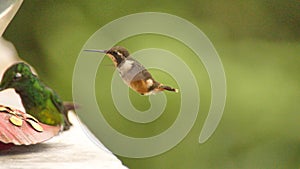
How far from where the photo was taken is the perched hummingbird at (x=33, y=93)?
3.67 feet

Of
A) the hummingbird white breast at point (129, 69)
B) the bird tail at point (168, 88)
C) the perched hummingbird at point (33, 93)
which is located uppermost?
the bird tail at point (168, 88)

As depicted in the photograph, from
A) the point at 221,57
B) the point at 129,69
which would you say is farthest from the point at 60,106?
the point at 221,57

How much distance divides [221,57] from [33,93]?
0.36 metres

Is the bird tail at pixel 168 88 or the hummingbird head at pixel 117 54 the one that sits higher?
the bird tail at pixel 168 88

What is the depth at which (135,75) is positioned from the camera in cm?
108

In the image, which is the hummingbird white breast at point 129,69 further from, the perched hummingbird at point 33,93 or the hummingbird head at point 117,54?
the perched hummingbird at point 33,93

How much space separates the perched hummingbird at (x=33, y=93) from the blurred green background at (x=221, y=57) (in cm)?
2

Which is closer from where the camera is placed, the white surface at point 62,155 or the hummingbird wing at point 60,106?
the white surface at point 62,155

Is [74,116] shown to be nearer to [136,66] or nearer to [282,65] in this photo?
[136,66]

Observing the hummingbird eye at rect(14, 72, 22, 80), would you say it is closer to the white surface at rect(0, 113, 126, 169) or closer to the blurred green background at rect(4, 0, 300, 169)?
the blurred green background at rect(4, 0, 300, 169)

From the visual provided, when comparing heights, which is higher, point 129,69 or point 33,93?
point 129,69

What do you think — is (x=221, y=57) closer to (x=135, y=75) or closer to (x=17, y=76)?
(x=135, y=75)

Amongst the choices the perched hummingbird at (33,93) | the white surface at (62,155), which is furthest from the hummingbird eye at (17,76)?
the white surface at (62,155)

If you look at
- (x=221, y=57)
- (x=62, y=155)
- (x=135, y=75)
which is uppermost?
(x=221, y=57)
